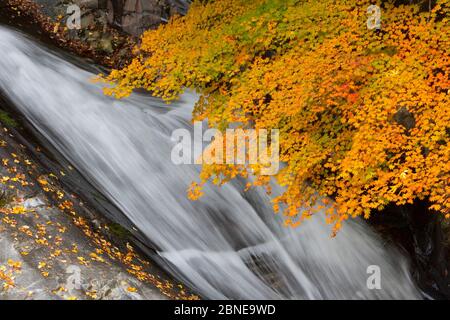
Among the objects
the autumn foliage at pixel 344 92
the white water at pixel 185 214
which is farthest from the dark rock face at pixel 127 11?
the autumn foliage at pixel 344 92

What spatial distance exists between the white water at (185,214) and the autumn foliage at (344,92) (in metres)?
1.22

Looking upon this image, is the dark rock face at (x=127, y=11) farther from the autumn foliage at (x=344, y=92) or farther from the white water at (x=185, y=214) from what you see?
the autumn foliage at (x=344, y=92)

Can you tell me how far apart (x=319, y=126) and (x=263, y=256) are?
283cm

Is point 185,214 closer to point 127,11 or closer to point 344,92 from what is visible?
point 344,92

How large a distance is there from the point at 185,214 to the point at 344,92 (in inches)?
154

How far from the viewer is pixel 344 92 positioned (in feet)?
26.1

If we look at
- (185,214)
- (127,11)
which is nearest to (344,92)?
(185,214)

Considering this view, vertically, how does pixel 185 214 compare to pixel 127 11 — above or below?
below

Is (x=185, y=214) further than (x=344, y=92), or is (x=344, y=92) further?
(x=185, y=214)

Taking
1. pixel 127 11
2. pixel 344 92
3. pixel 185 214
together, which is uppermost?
pixel 127 11

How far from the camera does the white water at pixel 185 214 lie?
349 inches

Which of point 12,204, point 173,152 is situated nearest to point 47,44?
point 173,152

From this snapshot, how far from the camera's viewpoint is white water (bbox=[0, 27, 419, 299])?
8875 mm

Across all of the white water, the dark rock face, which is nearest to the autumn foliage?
the white water
